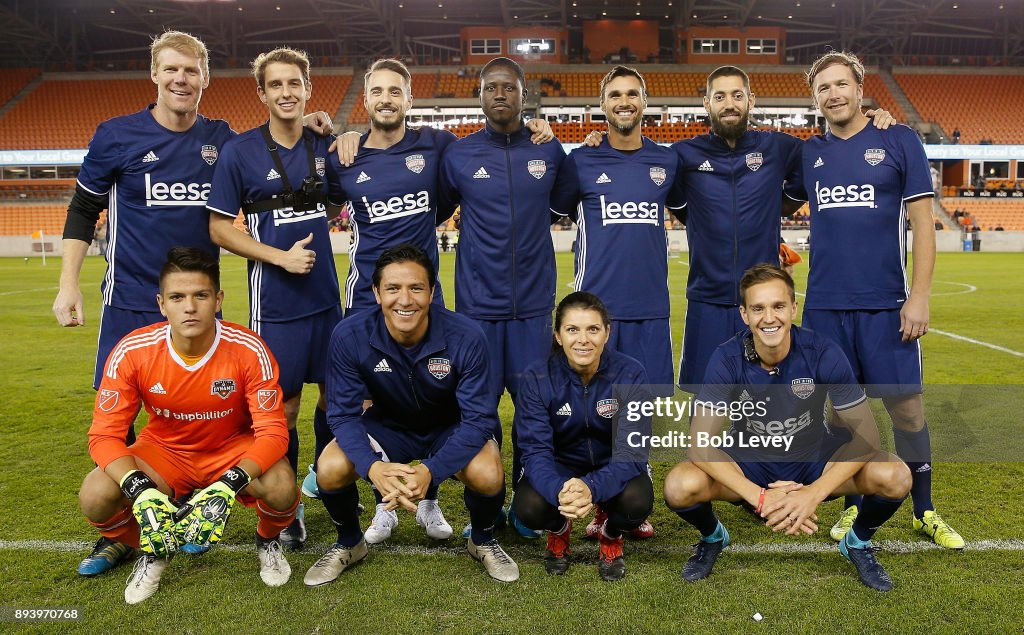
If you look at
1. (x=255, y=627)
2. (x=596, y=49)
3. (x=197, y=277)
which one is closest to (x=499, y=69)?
(x=197, y=277)

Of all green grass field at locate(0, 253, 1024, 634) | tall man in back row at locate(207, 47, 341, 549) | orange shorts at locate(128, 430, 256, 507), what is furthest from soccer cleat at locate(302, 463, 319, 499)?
orange shorts at locate(128, 430, 256, 507)

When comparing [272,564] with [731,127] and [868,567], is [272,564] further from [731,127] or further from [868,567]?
[731,127]

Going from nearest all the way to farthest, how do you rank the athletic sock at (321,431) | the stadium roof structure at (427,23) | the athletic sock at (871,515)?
1. the athletic sock at (871,515)
2. the athletic sock at (321,431)
3. the stadium roof structure at (427,23)

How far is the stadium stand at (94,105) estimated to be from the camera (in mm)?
36344

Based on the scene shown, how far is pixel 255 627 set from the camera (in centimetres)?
267

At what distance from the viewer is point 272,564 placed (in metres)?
3.09

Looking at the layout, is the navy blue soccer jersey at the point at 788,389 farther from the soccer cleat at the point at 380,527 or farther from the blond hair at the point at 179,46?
the blond hair at the point at 179,46

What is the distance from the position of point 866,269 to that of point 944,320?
806 cm

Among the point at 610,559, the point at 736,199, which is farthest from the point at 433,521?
the point at 736,199

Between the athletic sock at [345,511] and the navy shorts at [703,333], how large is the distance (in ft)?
6.27

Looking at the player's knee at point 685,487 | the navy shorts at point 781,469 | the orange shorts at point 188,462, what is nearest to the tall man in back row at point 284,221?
the orange shorts at point 188,462

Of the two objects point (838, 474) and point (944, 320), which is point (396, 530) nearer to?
point (838, 474)

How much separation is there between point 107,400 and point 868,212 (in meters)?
3.54

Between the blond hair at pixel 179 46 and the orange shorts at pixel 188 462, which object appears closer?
the orange shorts at pixel 188 462
